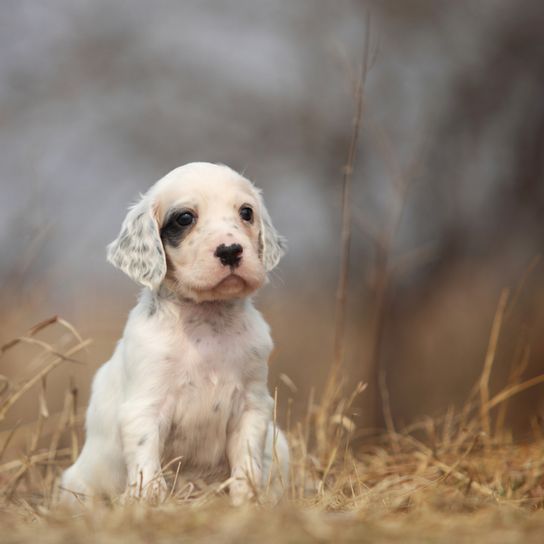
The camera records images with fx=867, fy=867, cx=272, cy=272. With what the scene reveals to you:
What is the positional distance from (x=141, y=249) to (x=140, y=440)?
2.92 feet

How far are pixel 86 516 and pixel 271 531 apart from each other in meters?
0.61

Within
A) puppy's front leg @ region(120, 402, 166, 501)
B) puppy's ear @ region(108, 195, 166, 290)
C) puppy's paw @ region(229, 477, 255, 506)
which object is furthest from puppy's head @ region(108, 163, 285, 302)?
puppy's paw @ region(229, 477, 255, 506)

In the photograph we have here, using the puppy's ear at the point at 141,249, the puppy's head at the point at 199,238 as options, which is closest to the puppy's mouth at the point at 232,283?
the puppy's head at the point at 199,238

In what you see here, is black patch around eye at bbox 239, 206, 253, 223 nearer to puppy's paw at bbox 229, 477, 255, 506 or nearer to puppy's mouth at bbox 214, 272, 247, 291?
puppy's mouth at bbox 214, 272, 247, 291

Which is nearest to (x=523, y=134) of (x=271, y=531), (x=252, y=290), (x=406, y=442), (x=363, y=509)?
(x=406, y=442)

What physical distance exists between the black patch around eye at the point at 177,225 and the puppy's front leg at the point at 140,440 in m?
0.79

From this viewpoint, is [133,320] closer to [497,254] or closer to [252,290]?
[252,290]

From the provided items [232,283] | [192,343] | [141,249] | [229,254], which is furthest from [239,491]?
[141,249]

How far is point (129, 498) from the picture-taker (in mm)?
3527

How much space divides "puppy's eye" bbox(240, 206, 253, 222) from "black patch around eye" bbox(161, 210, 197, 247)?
25 cm

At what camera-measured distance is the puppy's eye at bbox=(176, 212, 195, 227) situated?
4098 mm

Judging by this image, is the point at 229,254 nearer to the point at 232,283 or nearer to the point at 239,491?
→ the point at 232,283

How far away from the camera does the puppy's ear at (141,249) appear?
4.06 m

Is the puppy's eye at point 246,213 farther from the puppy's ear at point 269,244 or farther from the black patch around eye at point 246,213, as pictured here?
the puppy's ear at point 269,244
